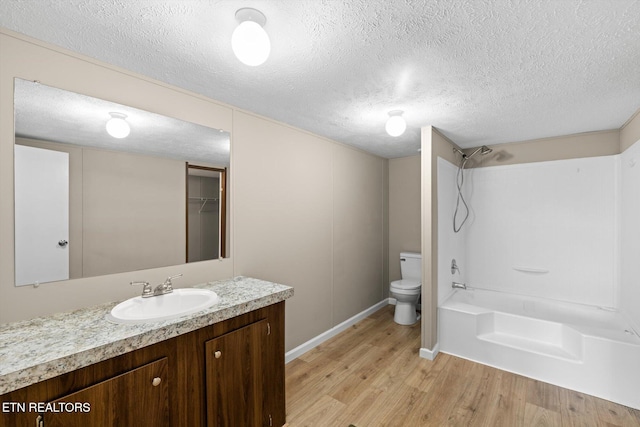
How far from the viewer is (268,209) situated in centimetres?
248

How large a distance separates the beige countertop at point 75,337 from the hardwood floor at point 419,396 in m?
A: 1.12

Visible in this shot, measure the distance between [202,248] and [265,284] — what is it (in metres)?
0.52

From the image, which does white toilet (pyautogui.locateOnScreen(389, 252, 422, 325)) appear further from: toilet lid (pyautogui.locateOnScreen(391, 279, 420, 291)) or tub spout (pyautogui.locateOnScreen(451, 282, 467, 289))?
tub spout (pyautogui.locateOnScreen(451, 282, 467, 289))

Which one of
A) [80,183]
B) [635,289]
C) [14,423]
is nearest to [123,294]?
[80,183]

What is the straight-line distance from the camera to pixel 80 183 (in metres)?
1.48

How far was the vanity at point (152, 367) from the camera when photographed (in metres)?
0.96

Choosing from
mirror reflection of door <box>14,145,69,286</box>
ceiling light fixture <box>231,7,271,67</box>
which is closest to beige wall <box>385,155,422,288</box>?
ceiling light fixture <box>231,7,271,67</box>

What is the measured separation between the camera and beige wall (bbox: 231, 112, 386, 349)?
2.32m

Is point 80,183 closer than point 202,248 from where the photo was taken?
Yes

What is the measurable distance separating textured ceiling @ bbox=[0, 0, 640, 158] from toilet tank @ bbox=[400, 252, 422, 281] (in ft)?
6.71

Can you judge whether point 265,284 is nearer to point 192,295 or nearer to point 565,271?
point 192,295

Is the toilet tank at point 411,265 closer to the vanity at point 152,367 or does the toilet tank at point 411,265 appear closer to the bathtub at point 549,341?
the bathtub at point 549,341

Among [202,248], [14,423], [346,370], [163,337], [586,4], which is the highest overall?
[586,4]

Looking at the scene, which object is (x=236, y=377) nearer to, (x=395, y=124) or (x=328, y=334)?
(x=328, y=334)
